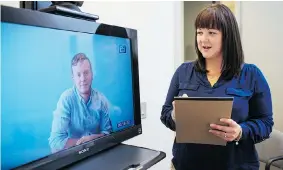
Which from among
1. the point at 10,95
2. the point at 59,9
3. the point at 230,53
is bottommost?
the point at 10,95

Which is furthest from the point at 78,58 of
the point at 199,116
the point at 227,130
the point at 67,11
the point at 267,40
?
the point at 267,40

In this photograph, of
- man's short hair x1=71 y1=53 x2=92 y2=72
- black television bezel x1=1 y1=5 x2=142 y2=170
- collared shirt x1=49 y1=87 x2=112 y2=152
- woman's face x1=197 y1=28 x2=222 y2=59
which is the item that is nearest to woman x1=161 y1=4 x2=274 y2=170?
woman's face x1=197 y1=28 x2=222 y2=59

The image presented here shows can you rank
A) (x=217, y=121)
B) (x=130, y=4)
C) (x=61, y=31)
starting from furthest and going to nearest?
(x=130, y=4) < (x=217, y=121) < (x=61, y=31)

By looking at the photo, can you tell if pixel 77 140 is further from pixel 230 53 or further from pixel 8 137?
pixel 230 53

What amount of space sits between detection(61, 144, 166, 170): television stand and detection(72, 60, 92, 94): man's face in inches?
9.4

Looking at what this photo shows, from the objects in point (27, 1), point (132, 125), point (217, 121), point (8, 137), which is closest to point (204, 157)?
point (217, 121)

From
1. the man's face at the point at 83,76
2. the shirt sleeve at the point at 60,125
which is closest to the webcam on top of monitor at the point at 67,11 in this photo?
the man's face at the point at 83,76

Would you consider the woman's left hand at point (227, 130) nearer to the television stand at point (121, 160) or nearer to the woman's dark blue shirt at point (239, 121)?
the woman's dark blue shirt at point (239, 121)

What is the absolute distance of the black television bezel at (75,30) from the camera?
759mm

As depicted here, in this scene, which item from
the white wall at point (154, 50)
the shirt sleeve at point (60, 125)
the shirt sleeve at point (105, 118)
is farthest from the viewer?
the white wall at point (154, 50)

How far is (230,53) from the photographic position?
4.40 feet

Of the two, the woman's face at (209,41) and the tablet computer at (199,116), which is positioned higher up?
the woman's face at (209,41)

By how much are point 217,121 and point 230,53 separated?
0.38m

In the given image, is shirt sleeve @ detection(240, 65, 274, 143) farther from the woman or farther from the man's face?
the man's face
